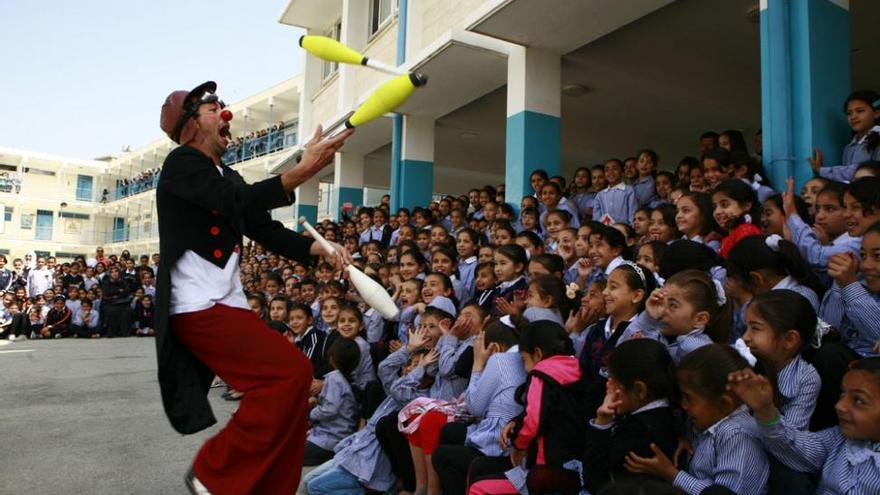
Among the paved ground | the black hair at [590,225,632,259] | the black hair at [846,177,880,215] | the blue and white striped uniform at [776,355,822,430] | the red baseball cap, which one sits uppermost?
the red baseball cap

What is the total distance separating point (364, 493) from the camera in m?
3.58

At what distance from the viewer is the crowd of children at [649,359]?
6.84 feet

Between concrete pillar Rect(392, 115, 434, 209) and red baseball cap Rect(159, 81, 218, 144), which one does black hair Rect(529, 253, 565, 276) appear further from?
concrete pillar Rect(392, 115, 434, 209)

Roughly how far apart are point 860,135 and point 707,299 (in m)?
2.30

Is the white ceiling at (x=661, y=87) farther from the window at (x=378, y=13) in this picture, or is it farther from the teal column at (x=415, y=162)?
the window at (x=378, y=13)

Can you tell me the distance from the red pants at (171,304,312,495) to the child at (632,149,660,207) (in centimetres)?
427

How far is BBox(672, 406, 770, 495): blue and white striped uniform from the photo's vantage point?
204cm

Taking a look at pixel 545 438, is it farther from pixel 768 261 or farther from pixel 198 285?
pixel 198 285

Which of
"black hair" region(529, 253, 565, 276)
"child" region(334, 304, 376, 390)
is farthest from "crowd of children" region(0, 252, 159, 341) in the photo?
"black hair" region(529, 253, 565, 276)

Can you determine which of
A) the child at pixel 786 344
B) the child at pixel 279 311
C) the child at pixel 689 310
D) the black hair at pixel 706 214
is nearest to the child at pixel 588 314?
the child at pixel 689 310

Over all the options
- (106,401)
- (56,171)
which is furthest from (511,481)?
(56,171)

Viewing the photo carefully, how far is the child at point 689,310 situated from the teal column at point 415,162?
23.9 feet

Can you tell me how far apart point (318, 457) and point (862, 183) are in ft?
11.1

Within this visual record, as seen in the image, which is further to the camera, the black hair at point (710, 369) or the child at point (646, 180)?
the child at point (646, 180)
